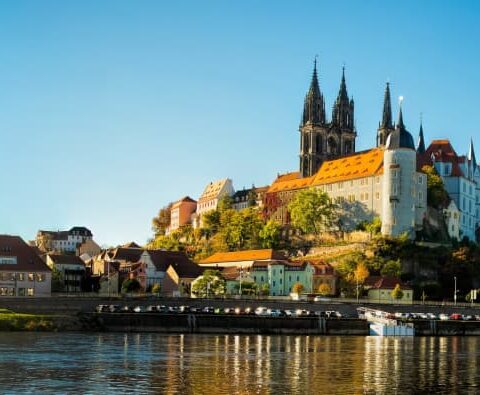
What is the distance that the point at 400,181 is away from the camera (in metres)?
158

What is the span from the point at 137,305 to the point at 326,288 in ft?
132

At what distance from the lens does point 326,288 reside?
14500cm

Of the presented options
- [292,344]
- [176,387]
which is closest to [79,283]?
[292,344]

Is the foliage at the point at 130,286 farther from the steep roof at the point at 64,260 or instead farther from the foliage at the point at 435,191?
the foliage at the point at 435,191

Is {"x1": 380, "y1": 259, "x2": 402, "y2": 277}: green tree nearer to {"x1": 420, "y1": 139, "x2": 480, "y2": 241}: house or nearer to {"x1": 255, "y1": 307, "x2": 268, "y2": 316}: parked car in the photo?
{"x1": 420, "y1": 139, "x2": 480, "y2": 241}: house

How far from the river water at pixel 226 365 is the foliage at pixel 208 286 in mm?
43914

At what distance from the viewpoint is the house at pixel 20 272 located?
12075cm

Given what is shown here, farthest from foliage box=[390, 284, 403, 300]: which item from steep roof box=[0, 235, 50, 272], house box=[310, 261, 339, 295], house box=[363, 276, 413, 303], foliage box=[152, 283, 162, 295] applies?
steep roof box=[0, 235, 50, 272]

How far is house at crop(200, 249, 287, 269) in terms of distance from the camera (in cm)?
15838

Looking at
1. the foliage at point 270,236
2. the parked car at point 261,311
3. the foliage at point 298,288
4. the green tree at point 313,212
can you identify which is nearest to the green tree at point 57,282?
the foliage at point 298,288

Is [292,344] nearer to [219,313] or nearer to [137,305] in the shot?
[219,313]

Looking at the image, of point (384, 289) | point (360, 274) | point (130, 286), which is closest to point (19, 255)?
point (130, 286)

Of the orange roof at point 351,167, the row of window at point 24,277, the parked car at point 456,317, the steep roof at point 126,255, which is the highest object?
the orange roof at point 351,167


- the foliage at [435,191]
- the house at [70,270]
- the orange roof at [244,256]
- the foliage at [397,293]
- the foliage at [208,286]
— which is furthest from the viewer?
the foliage at [435,191]
